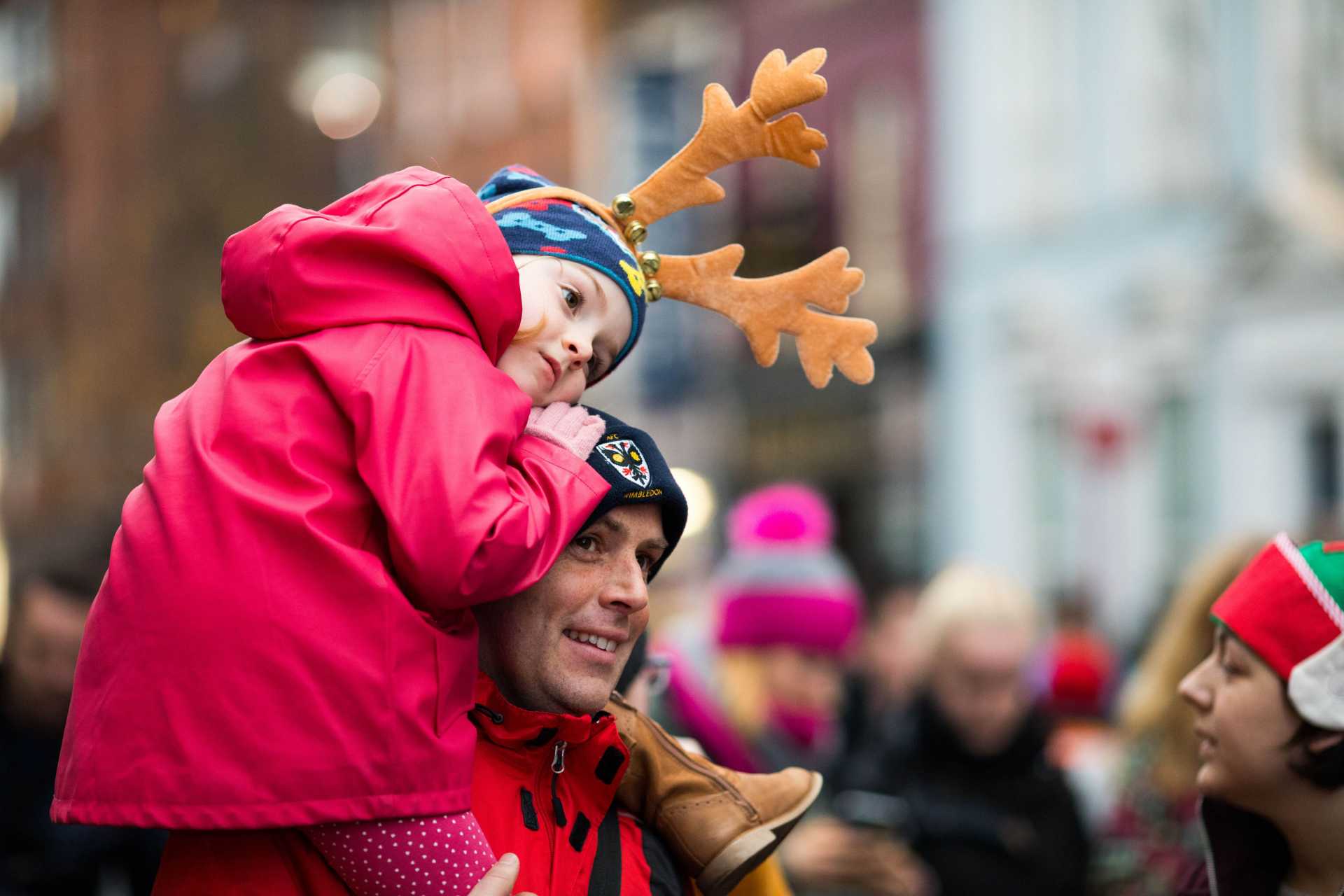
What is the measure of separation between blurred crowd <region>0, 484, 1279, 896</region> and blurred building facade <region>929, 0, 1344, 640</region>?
7.80 metres

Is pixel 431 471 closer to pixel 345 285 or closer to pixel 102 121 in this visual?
pixel 345 285

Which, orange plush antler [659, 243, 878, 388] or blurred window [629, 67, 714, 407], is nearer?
orange plush antler [659, 243, 878, 388]

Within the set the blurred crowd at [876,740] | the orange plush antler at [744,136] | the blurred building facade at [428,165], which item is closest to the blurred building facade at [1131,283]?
the blurred building facade at [428,165]

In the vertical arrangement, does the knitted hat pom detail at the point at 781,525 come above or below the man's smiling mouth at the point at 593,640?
below

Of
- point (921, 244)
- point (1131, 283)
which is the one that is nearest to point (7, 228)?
point (921, 244)

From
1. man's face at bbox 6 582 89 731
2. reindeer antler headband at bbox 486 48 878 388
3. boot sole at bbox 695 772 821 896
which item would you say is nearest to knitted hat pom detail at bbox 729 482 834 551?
man's face at bbox 6 582 89 731

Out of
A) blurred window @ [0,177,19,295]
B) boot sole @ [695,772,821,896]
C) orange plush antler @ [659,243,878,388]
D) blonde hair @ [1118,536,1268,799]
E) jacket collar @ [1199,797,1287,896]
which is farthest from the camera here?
blurred window @ [0,177,19,295]

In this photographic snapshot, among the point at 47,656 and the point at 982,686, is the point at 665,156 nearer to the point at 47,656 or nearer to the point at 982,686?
the point at 982,686

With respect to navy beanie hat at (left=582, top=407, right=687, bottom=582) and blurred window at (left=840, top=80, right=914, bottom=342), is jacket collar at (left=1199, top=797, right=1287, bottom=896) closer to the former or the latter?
navy beanie hat at (left=582, top=407, right=687, bottom=582)

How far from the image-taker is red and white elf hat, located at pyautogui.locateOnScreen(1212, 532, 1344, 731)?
272 centimetres

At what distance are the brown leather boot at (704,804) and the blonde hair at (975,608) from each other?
2.82 m

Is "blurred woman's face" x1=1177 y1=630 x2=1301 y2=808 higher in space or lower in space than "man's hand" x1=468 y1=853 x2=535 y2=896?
lower

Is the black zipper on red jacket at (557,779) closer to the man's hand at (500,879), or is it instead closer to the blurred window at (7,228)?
the man's hand at (500,879)

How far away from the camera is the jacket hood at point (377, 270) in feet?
6.73
